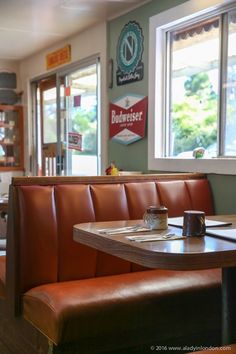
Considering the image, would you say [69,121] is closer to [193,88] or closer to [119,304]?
[193,88]

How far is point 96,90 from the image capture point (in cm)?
486

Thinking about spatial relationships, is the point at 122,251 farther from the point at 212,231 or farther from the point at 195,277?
the point at 195,277

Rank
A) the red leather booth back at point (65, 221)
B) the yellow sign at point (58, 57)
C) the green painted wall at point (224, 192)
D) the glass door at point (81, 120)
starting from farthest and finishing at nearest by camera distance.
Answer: the yellow sign at point (58, 57) < the glass door at point (81, 120) < the green painted wall at point (224, 192) < the red leather booth back at point (65, 221)

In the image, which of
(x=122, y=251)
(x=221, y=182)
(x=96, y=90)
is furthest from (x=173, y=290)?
(x=96, y=90)

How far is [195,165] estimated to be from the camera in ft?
11.0

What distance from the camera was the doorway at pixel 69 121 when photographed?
495 cm

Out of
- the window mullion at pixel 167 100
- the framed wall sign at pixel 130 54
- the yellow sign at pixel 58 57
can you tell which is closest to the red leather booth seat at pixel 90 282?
the window mullion at pixel 167 100

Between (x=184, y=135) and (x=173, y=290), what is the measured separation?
68.4 inches

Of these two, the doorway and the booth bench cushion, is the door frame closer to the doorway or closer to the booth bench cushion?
the doorway

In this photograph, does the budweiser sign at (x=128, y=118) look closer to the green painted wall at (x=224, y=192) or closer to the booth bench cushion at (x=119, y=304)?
the green painted wall at (x=224, y=192)

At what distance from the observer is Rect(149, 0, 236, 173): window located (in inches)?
128

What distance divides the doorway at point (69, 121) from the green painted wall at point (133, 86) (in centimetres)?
→ 40

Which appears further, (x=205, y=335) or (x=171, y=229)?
(x=205, y=335)

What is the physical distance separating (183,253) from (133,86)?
285 centimetres
